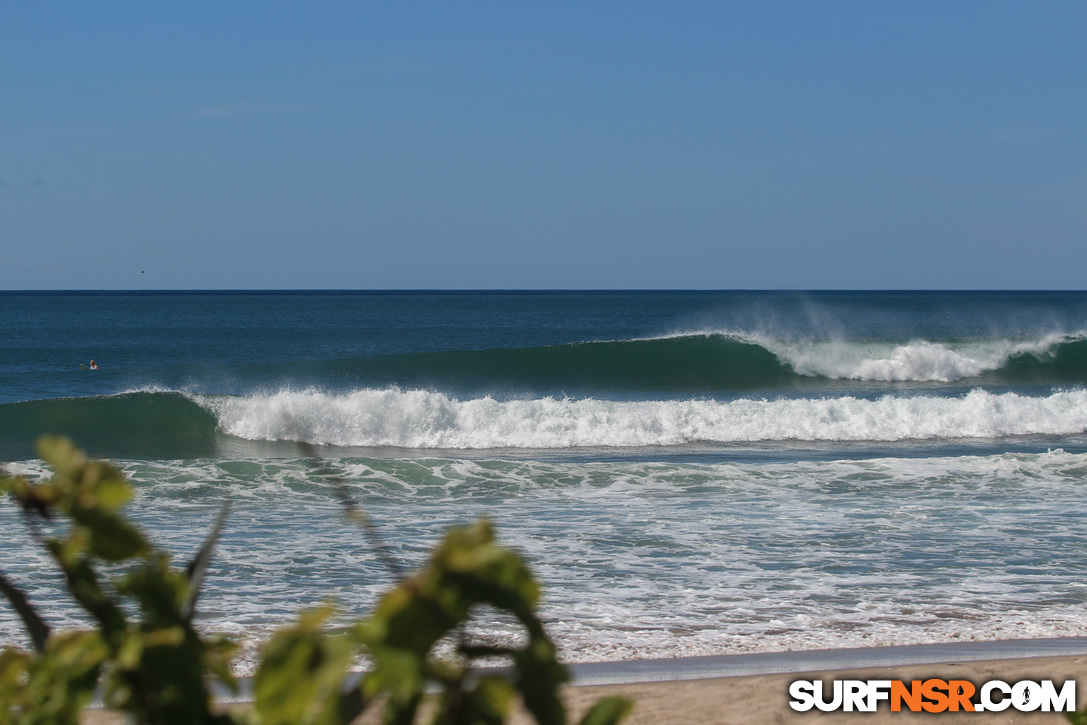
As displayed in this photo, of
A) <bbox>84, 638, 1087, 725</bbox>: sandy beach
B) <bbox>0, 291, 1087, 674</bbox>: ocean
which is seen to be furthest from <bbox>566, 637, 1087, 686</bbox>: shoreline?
<bbox>0, 291, 1087, 674</bbox>: ocean

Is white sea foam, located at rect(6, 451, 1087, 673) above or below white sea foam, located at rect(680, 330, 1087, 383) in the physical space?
below

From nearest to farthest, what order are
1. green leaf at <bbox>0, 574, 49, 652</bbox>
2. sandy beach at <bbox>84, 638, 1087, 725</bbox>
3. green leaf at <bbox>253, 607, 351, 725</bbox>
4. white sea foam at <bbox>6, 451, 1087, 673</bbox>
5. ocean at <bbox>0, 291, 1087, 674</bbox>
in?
green leaf at <bbox>253, 607, 351, 725</bbox> → green leaf at <bbox>0, 574, 49, 652</bbox> → sandy beach at <bbox>84, 638, 1087, 725</bbox> → white sea foam at <bbox>6, 451, 1087, 673</bbox> → ocean at <bbox>0, 291, 1087, 674</bbox>

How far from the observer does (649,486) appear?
1031 cm

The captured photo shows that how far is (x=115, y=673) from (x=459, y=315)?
245ft

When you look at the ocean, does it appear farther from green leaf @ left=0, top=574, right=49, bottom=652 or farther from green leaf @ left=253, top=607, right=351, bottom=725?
green leaf @ left=0, top=574, right=49, bottom=652

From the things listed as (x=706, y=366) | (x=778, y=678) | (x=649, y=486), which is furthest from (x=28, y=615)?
(x=706, y=366)

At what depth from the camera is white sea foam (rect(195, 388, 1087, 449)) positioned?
1631 centimetres

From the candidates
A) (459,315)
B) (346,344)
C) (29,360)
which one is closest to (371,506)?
(29,360)

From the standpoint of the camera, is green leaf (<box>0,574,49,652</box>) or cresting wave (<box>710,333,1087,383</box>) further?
cresting wave (<box>710,333,1087,383</box>)

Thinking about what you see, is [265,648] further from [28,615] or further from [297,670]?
[28,615]

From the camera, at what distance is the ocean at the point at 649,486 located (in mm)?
5762

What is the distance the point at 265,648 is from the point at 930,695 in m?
4.56

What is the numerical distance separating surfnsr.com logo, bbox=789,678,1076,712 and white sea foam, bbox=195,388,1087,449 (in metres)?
11.2

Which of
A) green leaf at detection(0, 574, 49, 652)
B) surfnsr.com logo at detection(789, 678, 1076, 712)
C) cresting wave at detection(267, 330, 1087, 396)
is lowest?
surfnsr.com logo at detection(789, 678, 1076, 712)
